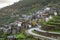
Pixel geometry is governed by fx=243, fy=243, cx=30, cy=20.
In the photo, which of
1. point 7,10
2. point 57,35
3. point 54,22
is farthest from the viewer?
point 7,10

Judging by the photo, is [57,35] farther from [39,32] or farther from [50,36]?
[39,32]

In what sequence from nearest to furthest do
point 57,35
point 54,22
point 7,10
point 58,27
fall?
1. point 57,35
2. point 58,27
3. point 54,22
4. point 7,10

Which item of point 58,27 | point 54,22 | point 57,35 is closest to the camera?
point 57,35

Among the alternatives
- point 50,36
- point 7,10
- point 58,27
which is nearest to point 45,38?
point 50,36

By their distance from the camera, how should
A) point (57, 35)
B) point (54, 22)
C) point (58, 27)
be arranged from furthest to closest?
point (54, 22), point (58, 27), point (57, 35)

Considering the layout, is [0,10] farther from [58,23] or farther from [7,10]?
[58,23]

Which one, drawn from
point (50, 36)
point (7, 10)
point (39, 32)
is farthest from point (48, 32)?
point (7, 10)

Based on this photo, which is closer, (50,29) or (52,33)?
(52,33)

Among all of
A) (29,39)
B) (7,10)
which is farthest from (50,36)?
(7,10)

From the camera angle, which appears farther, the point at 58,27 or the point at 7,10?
the point at 7,10
